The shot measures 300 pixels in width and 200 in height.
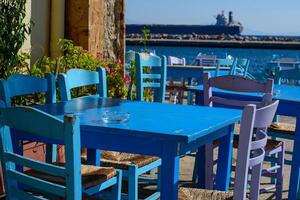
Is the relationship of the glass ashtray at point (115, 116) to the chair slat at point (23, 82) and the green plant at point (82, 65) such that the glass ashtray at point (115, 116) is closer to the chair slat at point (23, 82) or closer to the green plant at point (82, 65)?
the chair slat at point (23, 82)

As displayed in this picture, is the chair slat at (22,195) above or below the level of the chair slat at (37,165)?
below

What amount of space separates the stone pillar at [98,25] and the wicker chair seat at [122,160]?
246 centimetres

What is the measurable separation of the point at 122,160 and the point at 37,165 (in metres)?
1.25

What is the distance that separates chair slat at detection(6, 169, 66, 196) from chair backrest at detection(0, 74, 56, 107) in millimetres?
692

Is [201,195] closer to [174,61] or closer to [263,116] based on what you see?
[263,116]

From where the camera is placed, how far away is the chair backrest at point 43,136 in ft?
6.41

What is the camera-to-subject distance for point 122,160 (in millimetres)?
3361

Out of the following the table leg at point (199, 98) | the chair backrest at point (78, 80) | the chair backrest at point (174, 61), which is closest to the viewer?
the chair backrest at point (78, 80)

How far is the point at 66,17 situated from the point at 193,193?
3494mm

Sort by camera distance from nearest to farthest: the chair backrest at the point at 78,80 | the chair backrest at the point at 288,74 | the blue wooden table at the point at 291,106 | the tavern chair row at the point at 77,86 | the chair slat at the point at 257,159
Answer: the chair slat at the point at 257,159 < the tavern chair row at the point at 77,86 < the chair backrest at the point at 78,80 < the blue wooden table at the point at 291,106 < the chair backrest at the point at 288,74

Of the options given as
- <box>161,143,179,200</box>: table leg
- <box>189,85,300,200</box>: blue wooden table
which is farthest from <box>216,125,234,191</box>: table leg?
<box>189,85,300,200</box>: blue wooden table

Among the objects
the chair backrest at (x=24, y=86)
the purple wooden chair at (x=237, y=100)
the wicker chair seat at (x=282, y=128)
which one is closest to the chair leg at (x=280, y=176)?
the purple wooden chair at (x=237, y=100)

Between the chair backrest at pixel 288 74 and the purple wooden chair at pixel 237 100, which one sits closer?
the purple wooden chair at pixel 237 100

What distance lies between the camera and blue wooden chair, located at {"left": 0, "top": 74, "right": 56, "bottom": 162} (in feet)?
9.49
